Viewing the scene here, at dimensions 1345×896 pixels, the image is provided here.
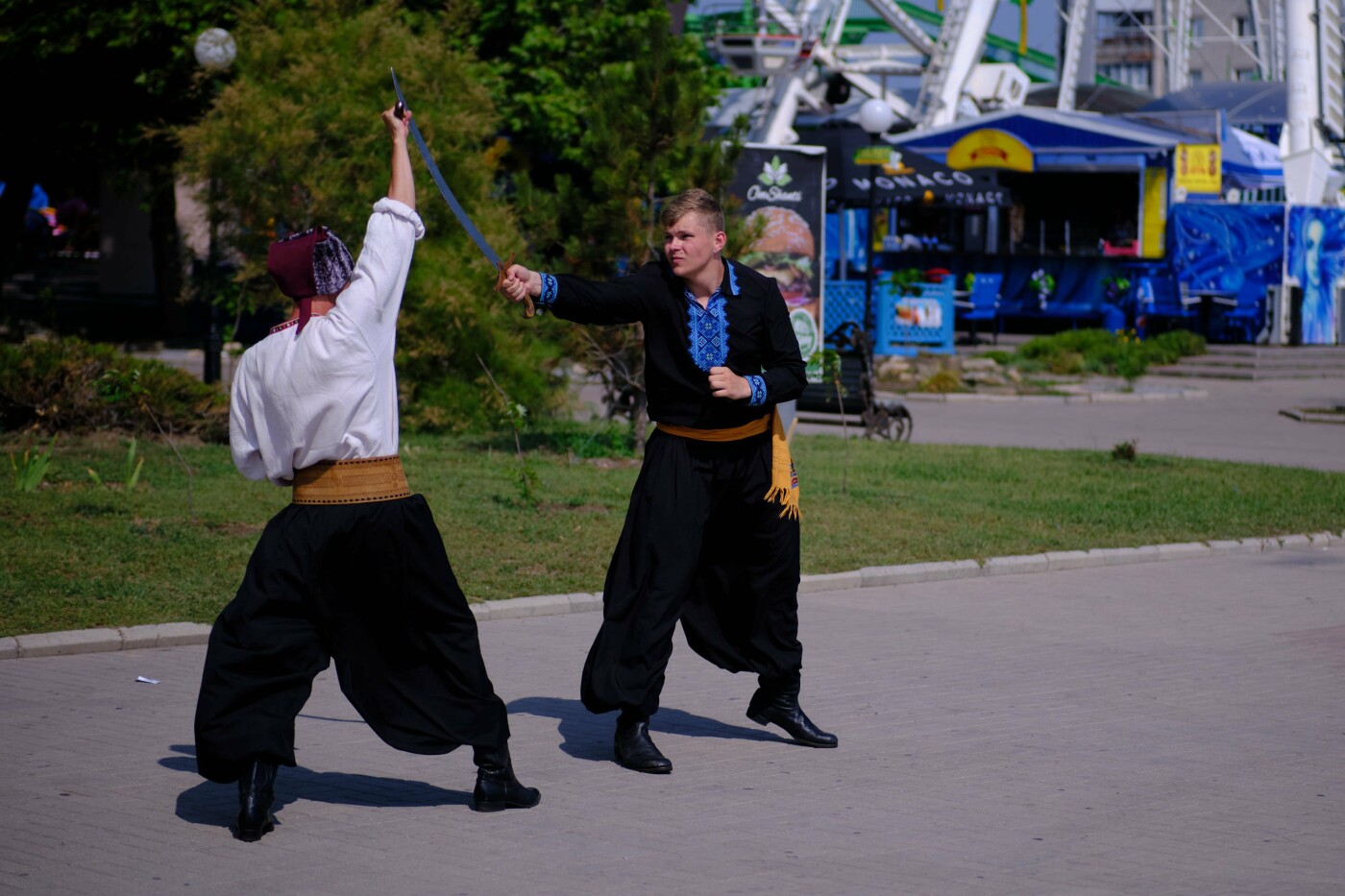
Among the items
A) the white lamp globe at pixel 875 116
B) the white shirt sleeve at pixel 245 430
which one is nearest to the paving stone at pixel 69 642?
the white shirt sleeve at pixel 245 430

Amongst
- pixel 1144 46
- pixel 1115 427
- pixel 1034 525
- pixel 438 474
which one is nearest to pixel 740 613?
pixel 1034 525

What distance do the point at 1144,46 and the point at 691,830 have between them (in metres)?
106

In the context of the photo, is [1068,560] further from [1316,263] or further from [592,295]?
[1316,263]

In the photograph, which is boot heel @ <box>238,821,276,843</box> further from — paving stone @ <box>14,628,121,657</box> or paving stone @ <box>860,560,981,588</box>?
paving stone @ <box>860,560,981,588</box>

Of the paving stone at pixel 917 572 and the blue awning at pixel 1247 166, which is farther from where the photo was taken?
the blue awning at pixel 1247 166

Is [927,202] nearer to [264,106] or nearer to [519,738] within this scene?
[264,106]

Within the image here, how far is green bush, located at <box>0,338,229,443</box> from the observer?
47.8 feet

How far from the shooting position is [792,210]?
747 inches

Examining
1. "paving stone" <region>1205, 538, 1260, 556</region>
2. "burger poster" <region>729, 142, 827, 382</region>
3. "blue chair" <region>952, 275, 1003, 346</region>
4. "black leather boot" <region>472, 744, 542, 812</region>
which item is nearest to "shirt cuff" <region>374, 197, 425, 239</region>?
"black leather boot" <region>472, 744, 542, 812</region>

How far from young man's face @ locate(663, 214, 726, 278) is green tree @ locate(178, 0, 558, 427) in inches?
367

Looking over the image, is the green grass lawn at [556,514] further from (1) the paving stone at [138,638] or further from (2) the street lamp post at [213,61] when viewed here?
(2) the street lamp post at [213,61]

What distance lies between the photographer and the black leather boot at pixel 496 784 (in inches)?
216

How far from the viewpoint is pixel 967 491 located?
13.7m

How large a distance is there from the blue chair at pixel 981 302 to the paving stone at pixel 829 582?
80.5ft
